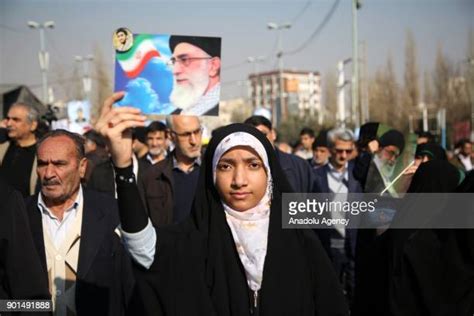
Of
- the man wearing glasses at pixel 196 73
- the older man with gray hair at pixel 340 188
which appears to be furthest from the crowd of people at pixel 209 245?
the older man with gray hair at pixel 340 188

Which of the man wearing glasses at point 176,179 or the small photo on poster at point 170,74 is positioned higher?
the small photo on poster at point 170,74

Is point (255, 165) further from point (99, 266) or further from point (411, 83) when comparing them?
point (411, 83)

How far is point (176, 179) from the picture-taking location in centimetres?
511

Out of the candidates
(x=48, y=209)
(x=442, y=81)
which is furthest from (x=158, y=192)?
(x=442, y=81)

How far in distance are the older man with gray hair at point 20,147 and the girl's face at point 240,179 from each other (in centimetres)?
298

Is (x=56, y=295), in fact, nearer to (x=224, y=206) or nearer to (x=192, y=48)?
(x=224, y=206)

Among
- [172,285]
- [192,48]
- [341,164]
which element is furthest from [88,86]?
[172,285]

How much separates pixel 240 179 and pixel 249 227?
22 cm

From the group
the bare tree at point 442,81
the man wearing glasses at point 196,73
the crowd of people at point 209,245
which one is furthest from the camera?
the bare tree at point 442,81

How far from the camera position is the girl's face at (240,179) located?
8.99ft

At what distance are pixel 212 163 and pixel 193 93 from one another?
0.91m

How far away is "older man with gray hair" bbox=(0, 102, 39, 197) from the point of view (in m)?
5.32

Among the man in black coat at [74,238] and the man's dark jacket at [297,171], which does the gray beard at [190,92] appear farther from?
the man's dark jacket at [297,171]

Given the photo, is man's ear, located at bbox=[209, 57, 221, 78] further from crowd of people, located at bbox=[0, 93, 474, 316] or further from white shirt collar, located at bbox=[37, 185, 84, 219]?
white shirt collar, located at bbox=[37, 185, 84, 219]
